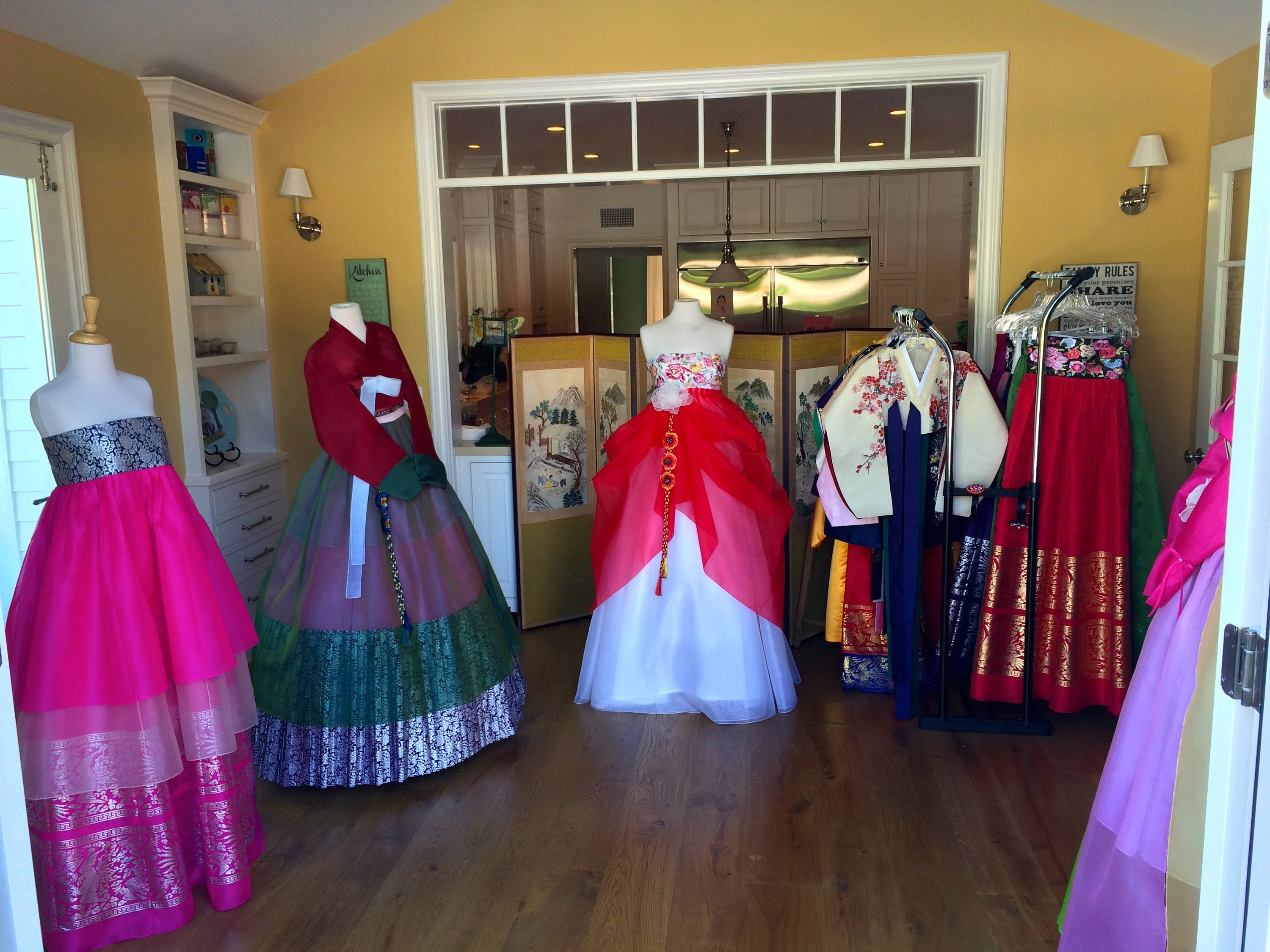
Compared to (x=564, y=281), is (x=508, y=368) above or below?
below

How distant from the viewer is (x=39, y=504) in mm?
3158

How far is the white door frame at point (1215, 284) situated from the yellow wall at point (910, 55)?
0.23 feet

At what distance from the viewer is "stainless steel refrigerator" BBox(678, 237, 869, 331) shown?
7078 mm

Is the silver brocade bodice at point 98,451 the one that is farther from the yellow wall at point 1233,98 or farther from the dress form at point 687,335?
the yellow wall at point 1233,98

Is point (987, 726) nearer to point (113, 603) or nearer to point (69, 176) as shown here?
point (113, 603)

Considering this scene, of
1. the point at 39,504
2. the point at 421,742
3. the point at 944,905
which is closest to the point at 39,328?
the point at 39,504

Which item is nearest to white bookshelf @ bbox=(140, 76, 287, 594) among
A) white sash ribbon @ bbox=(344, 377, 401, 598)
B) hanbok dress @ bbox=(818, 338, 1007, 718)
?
white sash ribbon @ bbox=(344, 377, 401, 598)

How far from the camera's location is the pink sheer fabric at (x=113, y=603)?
2.05m

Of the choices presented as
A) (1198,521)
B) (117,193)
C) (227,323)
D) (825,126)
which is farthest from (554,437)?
(1198,521)

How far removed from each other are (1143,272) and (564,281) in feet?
15.0

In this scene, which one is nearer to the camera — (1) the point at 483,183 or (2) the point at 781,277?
(1) the point at 483,183

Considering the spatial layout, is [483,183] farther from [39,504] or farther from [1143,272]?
[1143,272]

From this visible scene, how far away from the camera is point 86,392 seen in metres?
2.13

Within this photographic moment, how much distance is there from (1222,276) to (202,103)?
3842 millimetres
